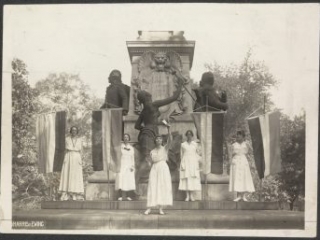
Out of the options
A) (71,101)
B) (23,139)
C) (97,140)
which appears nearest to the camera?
(97,140)

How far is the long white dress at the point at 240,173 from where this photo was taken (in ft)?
44.7

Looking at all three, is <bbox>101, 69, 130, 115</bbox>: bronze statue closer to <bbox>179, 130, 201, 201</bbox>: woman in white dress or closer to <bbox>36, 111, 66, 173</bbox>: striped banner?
<bbox>36, 111, 66, 173</bbox>: striped banner

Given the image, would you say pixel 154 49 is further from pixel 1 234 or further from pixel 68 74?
pixel 1 234

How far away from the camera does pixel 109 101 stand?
45.8 ft

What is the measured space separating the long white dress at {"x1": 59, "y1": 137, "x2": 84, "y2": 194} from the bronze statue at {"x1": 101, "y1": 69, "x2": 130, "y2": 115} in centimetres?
79

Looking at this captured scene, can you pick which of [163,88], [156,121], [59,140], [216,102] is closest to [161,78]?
[163,88]

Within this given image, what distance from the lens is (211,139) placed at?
1367 cm

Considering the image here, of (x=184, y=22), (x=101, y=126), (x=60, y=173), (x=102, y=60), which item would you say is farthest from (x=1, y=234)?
(x=184, y=22)

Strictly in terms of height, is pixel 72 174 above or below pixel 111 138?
below

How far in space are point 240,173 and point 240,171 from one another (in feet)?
0.10

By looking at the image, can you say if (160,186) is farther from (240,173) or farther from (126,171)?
(240,173)

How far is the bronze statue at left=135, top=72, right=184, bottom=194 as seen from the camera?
45.1 feet

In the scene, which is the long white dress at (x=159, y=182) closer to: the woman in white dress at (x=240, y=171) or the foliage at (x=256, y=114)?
the woman in white dress at (x=240, y=171)

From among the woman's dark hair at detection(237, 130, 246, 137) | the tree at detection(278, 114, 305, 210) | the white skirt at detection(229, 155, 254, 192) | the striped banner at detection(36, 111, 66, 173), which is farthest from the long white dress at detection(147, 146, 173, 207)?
the tree at detection(278, 114, 305, 210)
